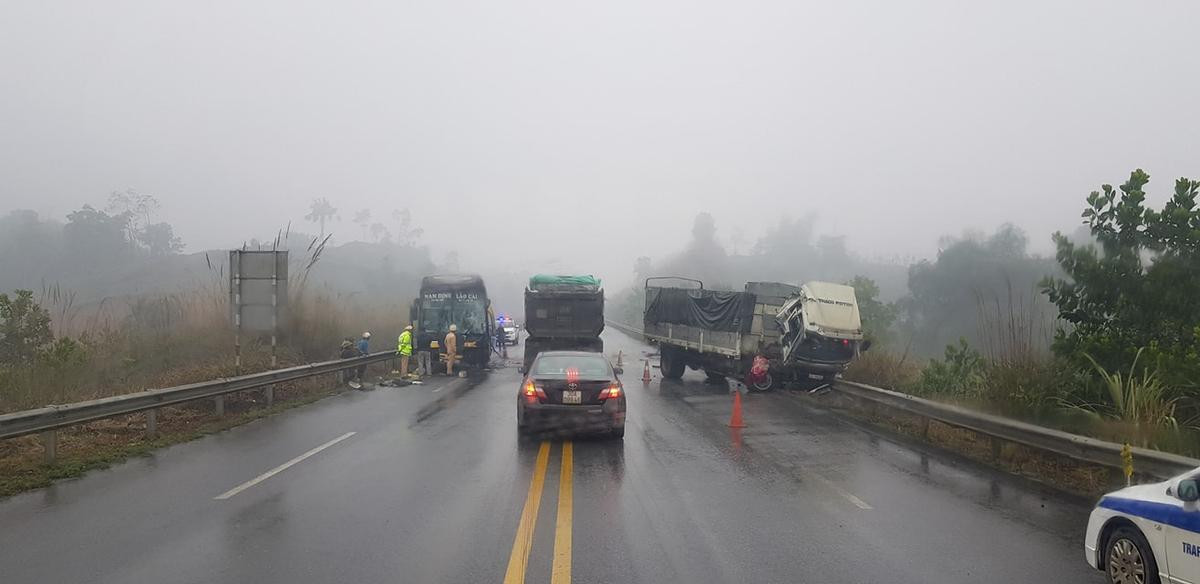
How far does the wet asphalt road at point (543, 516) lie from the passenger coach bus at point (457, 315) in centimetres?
1498

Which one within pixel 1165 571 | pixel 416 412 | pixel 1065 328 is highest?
pixel 1065 328

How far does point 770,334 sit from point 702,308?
3.10m

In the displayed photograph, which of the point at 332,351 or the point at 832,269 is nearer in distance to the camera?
the point at 332,351

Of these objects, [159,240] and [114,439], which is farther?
[159,240]

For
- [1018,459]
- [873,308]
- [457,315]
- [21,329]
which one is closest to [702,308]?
[457,315]

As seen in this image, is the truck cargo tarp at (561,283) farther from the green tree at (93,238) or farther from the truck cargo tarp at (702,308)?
the green tree at (93,238)

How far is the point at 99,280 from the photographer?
3391 inches

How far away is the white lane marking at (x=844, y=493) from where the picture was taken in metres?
7.99

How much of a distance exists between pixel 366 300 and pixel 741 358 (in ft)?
72.3

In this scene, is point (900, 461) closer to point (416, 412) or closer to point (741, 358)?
point (416, 412)

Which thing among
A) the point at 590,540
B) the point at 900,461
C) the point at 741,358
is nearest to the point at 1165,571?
the point at 590,540

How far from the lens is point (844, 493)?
8.58 m

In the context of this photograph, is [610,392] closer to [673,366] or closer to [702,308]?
[702,308]

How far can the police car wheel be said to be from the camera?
5043mm
